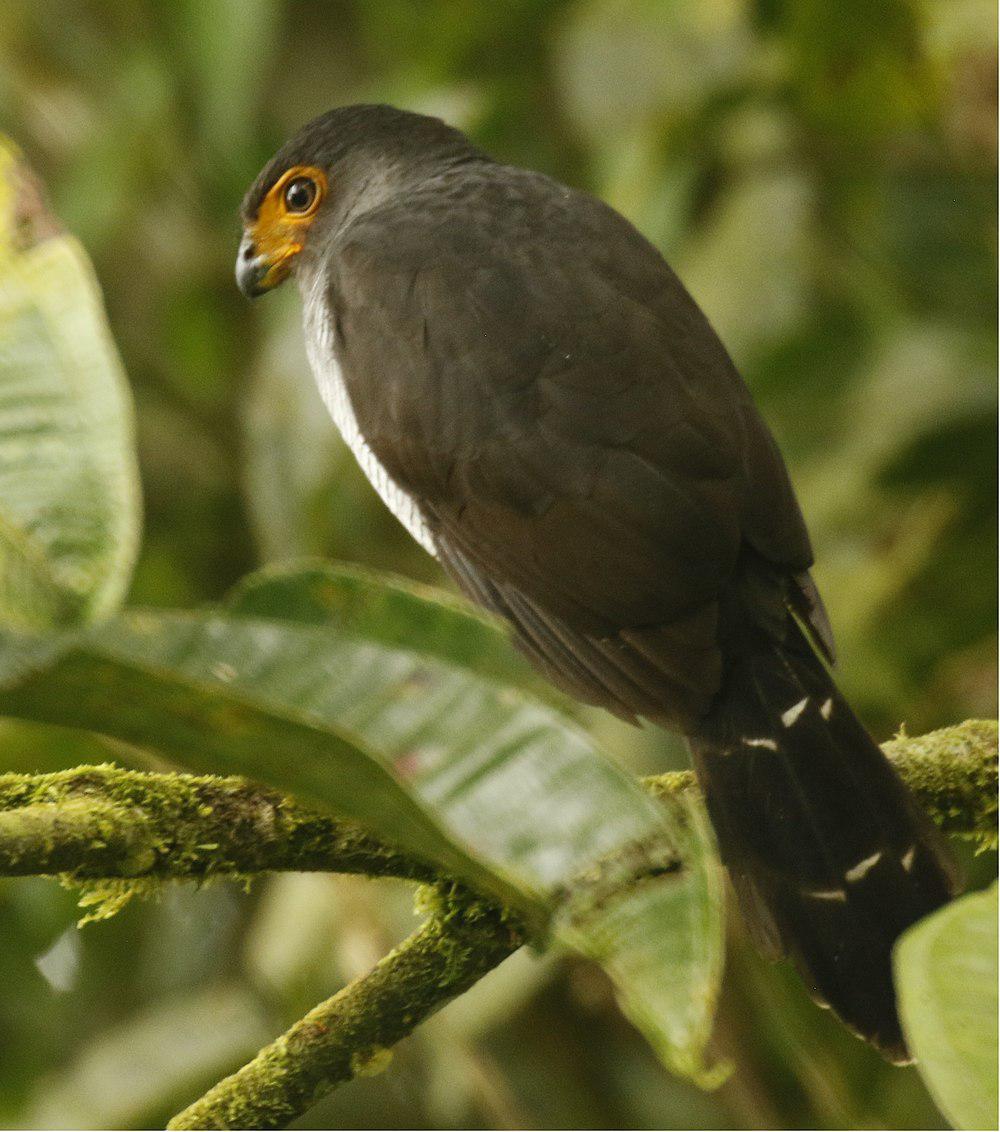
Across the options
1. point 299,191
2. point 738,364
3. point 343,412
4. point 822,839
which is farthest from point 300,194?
point 822,839

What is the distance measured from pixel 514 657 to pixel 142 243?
16.9ft

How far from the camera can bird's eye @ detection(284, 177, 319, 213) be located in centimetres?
394

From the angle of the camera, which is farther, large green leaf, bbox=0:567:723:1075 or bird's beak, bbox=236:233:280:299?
bird's beak, bbox=236:233:280:299

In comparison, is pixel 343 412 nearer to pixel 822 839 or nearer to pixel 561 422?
pixel 561 422

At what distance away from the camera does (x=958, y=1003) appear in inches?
41.4

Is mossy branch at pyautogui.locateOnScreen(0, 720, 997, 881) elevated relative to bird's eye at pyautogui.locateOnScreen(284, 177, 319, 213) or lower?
lower

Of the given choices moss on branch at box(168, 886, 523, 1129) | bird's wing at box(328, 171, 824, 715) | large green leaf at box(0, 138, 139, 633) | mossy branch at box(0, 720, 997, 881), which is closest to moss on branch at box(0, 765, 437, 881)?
mossy branch at box(0, 720, 997, 881)

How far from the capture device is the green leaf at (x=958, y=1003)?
105cm

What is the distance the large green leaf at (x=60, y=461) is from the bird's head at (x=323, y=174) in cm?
265

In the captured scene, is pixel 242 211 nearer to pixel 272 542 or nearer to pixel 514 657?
pixel 272 542

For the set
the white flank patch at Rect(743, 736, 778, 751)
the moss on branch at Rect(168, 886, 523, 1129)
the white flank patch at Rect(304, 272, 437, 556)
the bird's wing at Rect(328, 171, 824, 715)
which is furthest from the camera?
the white flank patch at Rect(304, 272, 437, 556)

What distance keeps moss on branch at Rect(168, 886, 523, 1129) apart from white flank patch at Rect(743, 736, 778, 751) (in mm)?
635

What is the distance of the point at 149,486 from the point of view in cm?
529

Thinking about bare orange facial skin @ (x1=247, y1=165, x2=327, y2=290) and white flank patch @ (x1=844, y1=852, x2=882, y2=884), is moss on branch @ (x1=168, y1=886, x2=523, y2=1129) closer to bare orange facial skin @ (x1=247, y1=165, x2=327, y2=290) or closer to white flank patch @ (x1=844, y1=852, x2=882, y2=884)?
white flank patch @ (x1=844, y1=852, x2=882, y2=884)
